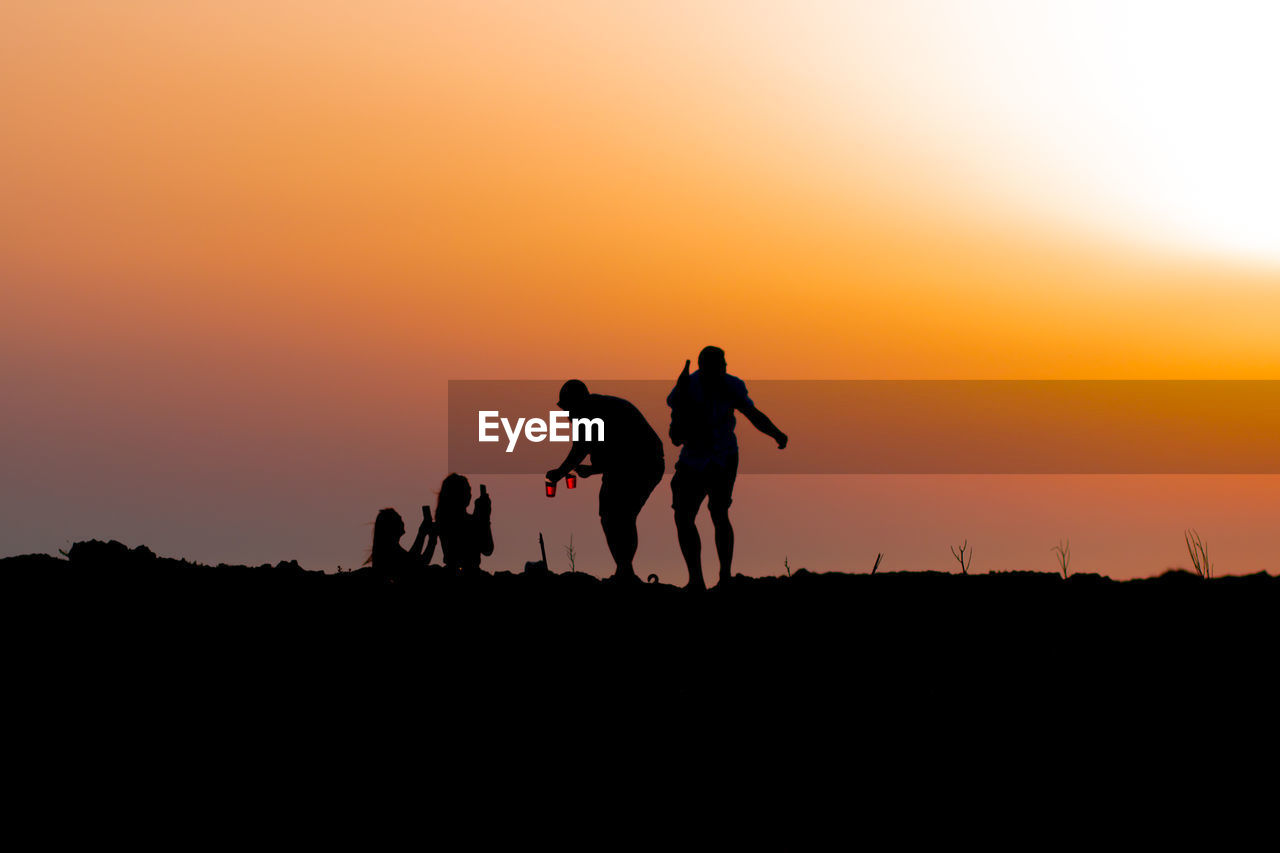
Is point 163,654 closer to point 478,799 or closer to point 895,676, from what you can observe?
point 478,799

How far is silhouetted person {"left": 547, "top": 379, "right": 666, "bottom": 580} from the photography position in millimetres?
12711

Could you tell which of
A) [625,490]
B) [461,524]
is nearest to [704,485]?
[625,490]

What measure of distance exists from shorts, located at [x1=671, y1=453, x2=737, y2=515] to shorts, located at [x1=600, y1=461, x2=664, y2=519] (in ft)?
1.33

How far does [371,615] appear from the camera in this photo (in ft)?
38.5

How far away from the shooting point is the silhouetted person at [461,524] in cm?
1341

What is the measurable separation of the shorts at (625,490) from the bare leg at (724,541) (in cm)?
71

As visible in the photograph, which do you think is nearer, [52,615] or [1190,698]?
[1190,698]

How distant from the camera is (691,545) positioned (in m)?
12.5

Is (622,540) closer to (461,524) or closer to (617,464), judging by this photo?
(617,464)

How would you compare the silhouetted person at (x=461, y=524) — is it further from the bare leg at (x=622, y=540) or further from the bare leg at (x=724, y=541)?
the bare leg at (x=724, y=541)

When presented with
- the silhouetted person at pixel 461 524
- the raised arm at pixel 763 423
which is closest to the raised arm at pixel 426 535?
the silhouetted person at pixel 461 524

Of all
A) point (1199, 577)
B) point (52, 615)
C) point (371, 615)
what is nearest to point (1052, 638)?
point (1199, 577)

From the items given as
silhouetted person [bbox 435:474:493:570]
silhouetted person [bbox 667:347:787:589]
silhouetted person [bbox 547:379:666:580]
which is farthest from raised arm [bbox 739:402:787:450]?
silhouetted person [bbox 435:474:493:570]

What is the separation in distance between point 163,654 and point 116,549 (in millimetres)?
3805
